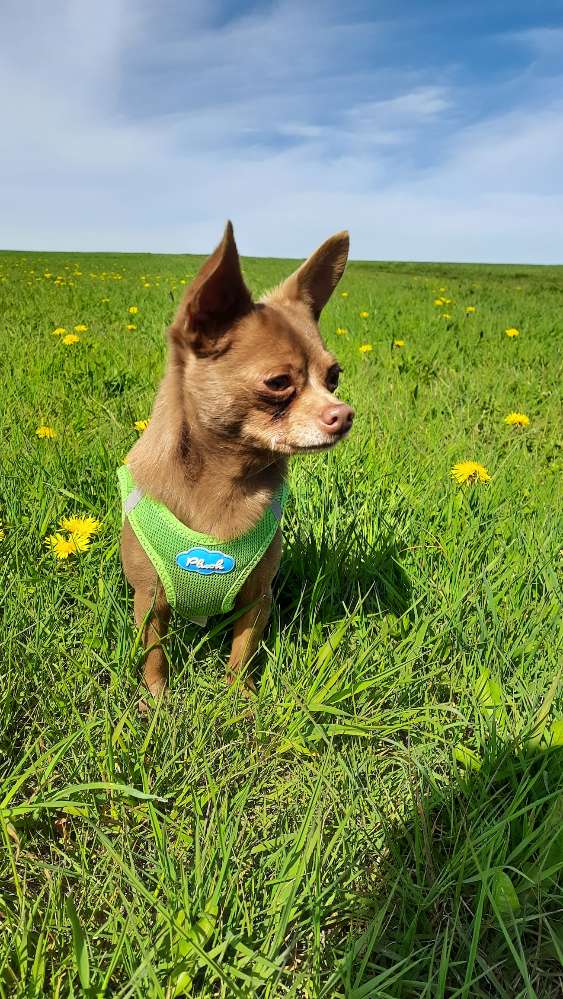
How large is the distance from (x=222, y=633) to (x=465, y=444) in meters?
2.13

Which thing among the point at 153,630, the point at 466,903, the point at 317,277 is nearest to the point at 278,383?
the point at 317,277

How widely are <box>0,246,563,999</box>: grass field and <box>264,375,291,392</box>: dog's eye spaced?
33.5 inches

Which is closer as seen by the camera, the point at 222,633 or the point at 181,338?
the point at 181,338

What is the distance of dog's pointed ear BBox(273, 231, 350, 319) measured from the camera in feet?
7.16

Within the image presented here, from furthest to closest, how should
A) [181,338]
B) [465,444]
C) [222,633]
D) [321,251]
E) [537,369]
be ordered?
[537,369] → [465,444] → [222,633] → [321,251] → [181,338]

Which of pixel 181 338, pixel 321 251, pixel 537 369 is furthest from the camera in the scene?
pixel 537 369

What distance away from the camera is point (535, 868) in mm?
1543

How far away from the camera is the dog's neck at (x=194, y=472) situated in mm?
1986

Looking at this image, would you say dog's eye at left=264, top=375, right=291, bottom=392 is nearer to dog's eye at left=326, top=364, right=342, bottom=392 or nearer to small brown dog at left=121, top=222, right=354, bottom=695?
small brown dog at left=121, top=222, right=354, bottom=695

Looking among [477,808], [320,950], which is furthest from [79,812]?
[477,808]

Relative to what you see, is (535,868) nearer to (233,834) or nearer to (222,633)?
(233,834)

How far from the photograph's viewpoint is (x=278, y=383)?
1901mm

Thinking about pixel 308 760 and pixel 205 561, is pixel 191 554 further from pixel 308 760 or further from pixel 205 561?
pixel 308 760

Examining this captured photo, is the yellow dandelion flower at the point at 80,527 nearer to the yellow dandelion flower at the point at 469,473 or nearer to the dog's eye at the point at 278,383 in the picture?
the dog's eye at the point at 278,383
